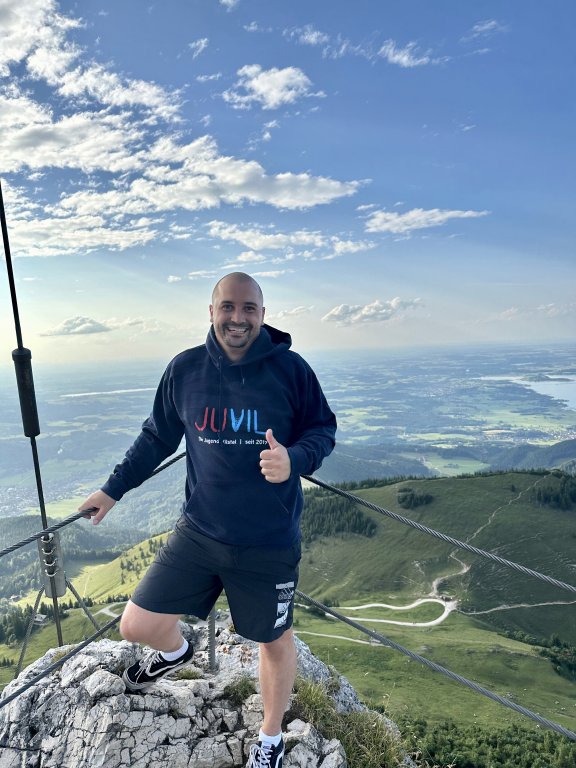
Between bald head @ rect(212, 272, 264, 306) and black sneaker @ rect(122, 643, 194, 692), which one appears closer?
bald head @ rect(212, 272, 264, 306)

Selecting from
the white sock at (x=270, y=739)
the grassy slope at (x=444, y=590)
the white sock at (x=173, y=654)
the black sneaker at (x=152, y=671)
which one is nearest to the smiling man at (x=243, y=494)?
the white sock at (x=270, y=739)

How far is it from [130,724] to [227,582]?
5.39 ft

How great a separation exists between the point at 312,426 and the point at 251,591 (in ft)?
4.69

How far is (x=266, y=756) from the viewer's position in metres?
4.07

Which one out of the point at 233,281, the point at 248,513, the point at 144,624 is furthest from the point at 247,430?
the point at 144,624

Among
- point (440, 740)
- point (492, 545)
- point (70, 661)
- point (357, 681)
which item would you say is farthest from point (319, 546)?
point (70, 661)

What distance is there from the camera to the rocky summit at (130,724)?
4.26m

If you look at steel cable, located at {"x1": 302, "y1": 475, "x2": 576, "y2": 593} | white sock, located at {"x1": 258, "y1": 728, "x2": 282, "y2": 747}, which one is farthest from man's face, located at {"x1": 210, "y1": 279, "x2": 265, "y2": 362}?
white sock, located at {"x1": 258, "y1": 728, "x2": 282, "y2": 747}

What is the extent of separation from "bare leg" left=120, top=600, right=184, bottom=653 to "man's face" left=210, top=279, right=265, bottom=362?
2.30 meters

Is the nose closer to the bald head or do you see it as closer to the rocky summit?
the bald head

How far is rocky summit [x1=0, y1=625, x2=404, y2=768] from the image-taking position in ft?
14.0

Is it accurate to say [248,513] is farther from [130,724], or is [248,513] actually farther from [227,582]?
[130,724]

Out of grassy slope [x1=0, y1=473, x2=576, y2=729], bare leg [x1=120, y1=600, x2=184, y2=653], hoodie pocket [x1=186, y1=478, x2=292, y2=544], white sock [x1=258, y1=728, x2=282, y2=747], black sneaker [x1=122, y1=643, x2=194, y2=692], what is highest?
hoodie pocket [x1=186, y1=478, x2=292, y2=544]

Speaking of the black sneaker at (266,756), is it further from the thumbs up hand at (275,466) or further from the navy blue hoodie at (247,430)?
the thumbs up hand at (275,466)
